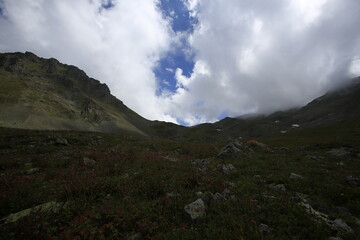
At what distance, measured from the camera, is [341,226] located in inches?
195

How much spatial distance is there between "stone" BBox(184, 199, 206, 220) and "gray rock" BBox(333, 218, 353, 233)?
12.3 feet

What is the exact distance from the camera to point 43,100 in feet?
414

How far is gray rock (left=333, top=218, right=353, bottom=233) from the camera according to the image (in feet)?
15.9

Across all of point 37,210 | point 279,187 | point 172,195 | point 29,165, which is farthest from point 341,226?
point 29,165

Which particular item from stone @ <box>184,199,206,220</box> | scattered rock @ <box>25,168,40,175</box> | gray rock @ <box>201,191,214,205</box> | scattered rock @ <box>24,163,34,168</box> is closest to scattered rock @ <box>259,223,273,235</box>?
stone @ <box>184,199,206,220</box>

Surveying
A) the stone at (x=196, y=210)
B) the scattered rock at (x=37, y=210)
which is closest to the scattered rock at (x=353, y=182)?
the stone at (x=196, y=210)

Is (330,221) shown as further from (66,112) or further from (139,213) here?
(66,112)

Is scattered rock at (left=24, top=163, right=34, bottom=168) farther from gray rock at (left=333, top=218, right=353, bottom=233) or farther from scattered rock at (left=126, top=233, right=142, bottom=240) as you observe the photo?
gray rock at (left=333, top=218, right=353, bottom=233)

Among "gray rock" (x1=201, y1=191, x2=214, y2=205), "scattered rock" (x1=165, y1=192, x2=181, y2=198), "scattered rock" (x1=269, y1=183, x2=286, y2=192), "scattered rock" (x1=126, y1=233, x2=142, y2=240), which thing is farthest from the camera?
"scattered rock" (x1=269, y1=183, x2=286, y2=192)

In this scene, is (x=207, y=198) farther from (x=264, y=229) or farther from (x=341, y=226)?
(x=341, y=226)

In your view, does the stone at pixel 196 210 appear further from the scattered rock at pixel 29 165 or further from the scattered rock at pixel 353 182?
the scattered rock at pixel 29 165

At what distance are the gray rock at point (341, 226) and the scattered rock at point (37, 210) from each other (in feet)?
27.9

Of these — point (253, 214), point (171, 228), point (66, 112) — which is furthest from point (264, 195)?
point (66, 112)

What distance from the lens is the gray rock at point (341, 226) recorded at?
15.9 feet
